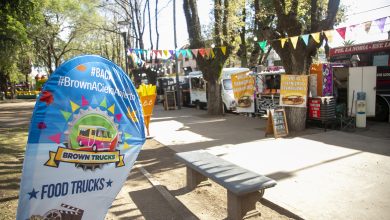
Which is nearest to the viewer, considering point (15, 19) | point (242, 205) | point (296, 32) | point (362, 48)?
point (242, 205)

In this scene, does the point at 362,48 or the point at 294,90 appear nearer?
the point at 294,90

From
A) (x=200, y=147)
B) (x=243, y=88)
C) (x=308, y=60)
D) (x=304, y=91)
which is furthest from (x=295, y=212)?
(x=243, y=88)

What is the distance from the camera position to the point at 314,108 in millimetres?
10648

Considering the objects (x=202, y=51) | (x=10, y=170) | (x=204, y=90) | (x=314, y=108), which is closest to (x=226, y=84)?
(x=204, y=90)

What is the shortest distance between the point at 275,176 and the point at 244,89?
291 inches

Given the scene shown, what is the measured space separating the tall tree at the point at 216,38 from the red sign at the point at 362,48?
487 centimetres

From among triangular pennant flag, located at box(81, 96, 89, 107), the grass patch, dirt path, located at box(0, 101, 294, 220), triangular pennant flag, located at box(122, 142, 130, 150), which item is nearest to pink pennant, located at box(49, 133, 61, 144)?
triangular pennant flag, located at box(81, 96, 89, 107)

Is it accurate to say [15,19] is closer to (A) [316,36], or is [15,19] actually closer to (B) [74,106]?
(A) [316,36]

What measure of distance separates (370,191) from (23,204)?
514cm

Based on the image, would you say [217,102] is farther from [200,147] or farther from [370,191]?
[370,191]

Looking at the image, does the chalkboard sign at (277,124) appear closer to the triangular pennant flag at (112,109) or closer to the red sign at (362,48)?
the red sign at (362,48)

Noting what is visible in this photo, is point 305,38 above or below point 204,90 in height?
above

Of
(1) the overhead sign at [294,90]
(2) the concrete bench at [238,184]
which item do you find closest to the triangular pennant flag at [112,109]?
(2) the concrete bench at [238,184]

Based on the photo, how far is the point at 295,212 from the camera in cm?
441
